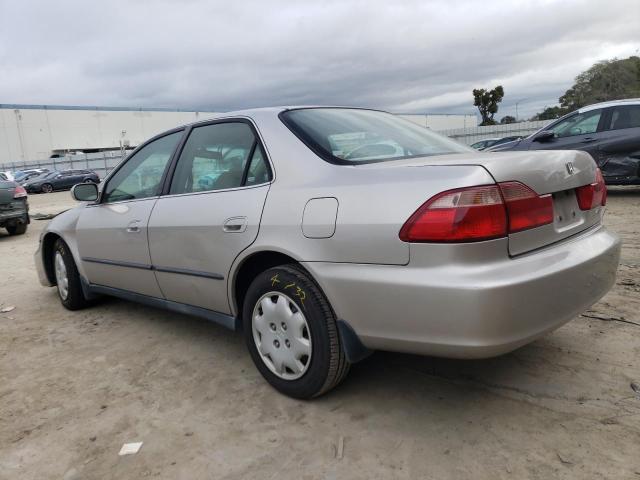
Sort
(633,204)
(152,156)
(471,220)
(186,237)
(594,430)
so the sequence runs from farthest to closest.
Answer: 1. (633,204)
2. (152,156)
3. (186,237)
4. (594,430)
5. (471,220)

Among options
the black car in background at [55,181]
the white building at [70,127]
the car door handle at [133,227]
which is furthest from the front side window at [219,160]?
the white building at [70,127]

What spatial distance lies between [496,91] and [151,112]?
45.5 meters

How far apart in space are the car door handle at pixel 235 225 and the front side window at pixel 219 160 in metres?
0.22

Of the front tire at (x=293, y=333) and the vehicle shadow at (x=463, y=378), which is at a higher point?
the front tire at (x=293, y=333)

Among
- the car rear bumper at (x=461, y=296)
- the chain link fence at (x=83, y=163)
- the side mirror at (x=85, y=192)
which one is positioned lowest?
the car rear bumper at (x=461, y=296)

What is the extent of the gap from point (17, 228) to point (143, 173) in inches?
347

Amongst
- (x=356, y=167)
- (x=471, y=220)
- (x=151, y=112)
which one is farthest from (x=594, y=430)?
(x=151, y=112)

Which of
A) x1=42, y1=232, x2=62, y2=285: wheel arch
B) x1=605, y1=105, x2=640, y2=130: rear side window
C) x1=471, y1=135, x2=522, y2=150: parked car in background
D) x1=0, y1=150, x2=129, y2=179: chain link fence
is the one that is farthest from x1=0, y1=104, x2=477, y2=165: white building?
x1=42, y1=232, x2=62, y2=285: wheel arch

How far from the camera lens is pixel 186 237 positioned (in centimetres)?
300

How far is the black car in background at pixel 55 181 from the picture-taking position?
30.1 m

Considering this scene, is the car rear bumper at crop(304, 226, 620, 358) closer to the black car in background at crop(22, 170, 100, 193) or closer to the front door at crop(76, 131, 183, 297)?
the front door at crop(76, 131, 183, 297)

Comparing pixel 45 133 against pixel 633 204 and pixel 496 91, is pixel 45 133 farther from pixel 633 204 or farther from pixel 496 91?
pixel 633 204

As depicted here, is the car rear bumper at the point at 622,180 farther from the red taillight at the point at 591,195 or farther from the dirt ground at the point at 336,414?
the red taillight at the point at 591,195

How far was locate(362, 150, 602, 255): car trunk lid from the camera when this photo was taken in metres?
2.07
